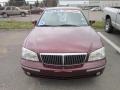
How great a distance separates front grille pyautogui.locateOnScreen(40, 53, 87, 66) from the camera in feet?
15.7

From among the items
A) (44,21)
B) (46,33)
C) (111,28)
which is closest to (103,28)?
(111,28)

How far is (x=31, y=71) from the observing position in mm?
4914

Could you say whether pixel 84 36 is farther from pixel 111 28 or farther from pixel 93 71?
pixel 111 28

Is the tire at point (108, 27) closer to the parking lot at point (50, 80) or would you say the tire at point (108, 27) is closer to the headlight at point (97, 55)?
the parking lot at point (50, 80)

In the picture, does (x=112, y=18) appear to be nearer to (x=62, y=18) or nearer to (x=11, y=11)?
(x=62, y=18)

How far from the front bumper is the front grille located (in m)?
0.10

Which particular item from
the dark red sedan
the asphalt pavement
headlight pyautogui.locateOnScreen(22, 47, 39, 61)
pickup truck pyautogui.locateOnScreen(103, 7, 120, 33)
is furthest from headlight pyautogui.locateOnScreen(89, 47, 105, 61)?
pickup truck pyautogui.locateOnScreen(103, 7, 120, 33)

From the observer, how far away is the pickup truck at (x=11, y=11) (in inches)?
1315

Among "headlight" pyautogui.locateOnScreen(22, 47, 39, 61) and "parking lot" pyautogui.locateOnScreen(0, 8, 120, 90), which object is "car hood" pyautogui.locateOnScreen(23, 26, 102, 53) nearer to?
"headlight" pyautogui.locateOnScreen(22, 47, 39, 61)

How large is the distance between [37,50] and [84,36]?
4.00 ft

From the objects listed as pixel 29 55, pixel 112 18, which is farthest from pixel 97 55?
pixel 112 18

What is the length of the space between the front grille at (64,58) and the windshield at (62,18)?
1.93 m

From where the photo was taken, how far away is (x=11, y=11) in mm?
34812

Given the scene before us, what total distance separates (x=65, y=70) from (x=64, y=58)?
0.23 meters
